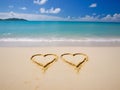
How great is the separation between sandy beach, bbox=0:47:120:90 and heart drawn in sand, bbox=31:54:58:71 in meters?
0.03

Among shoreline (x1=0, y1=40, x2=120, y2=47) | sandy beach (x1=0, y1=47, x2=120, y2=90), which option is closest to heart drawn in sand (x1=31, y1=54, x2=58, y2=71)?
sandy beach (x1=0, y1=47, x2=120, y2=90)

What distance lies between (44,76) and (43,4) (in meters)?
0.87

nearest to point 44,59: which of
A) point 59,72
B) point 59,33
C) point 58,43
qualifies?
point 59,72

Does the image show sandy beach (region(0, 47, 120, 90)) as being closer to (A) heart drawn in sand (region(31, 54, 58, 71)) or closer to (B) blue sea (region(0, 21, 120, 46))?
(A) heart drawn in sand (region(31, 54, 58, 71))

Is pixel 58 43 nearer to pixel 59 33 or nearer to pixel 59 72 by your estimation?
pixel 59 33

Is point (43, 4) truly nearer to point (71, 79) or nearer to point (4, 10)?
point (4, 10)

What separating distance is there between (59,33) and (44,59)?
1.51 ft

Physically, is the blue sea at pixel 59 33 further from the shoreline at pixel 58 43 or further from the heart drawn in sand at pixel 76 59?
the heart drawn in sand at pixel 76 59

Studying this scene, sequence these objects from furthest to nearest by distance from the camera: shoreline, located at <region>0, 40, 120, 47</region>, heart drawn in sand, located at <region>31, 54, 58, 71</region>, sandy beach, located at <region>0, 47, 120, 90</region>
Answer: shoreline, located at <region>0, 40, 120, 47</region>, heart drawn in sand, located at <region>31, 54, 58, 71</region>, sandy beach, located at <region>0, 47, 120, 90</region>

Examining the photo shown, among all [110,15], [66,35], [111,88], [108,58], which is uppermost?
[110,15]

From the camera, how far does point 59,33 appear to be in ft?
6.84

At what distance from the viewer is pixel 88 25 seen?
2152mm

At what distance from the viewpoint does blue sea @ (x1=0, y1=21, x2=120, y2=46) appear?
6.70 ft

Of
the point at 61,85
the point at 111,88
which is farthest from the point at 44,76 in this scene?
the point at 111,88
